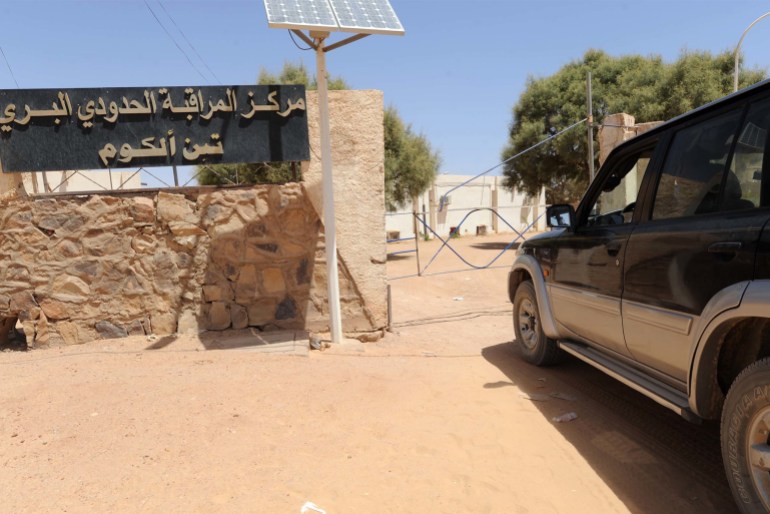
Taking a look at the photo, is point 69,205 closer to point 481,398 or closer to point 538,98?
point 481,398

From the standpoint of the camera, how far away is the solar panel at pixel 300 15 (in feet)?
16.1

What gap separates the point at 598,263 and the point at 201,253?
4233mm

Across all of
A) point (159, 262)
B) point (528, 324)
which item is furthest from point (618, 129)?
point (159, 262)

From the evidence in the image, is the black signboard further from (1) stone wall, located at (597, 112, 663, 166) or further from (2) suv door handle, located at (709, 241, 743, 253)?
(1) stone wall, located at (597, 112, 663, 166)

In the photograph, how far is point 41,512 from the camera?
2572 mm

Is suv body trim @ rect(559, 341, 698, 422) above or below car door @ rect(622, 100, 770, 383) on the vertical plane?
below

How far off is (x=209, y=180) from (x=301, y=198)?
1414 centimetres

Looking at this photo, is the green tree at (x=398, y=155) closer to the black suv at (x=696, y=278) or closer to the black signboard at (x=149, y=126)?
the black signboard at (x=149, y=126)

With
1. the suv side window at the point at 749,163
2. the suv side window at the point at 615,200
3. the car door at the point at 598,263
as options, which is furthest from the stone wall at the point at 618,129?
the suv side window at the point at 749,163

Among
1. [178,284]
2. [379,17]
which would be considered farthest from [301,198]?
[379,17]

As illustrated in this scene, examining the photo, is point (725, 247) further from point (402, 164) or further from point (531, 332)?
point (402, 164)

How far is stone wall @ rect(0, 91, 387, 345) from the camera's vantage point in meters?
5.72

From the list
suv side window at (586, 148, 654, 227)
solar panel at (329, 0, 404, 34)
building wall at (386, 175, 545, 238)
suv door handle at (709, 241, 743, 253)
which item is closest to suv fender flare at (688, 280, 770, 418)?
suv door handle at (709, 241, 743, 253)

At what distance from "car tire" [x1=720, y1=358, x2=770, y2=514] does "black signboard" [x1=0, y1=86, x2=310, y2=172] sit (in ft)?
15.8
